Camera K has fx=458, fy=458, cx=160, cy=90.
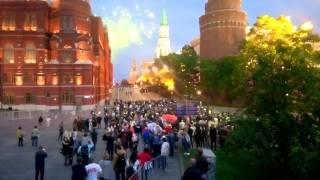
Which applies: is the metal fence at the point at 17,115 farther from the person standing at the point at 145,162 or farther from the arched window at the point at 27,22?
the person standing at the point at 145,162

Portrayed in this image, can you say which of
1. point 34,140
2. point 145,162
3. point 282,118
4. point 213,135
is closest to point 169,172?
point 145,162

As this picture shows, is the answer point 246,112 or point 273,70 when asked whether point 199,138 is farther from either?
point 273,70

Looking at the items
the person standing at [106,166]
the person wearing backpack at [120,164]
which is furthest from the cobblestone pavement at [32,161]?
the person standing at [106,166]

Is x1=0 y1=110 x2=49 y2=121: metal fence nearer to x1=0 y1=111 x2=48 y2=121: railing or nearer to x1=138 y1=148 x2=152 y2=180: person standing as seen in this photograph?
x1=0 y1=111 x2=48 y2=121: railing

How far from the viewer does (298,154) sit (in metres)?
22.1

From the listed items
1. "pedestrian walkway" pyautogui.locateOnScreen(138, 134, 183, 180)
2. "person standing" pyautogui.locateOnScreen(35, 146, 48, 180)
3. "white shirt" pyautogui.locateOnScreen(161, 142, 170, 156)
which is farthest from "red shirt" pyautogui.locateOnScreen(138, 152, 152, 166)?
"person standing" pyautogui.locateOnScreen(35, 146, 48, 180)

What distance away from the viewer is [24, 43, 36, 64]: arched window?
72375 millimetres

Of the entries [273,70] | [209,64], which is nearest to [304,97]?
[273,70]

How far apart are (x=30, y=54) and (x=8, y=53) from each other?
3343mm

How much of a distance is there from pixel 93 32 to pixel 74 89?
2118cm

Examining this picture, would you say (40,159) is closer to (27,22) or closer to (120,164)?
(120,164)

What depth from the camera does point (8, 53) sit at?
72000 mm

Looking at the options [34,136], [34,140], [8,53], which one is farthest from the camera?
[8,53]

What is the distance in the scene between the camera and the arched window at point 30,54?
237 ft
